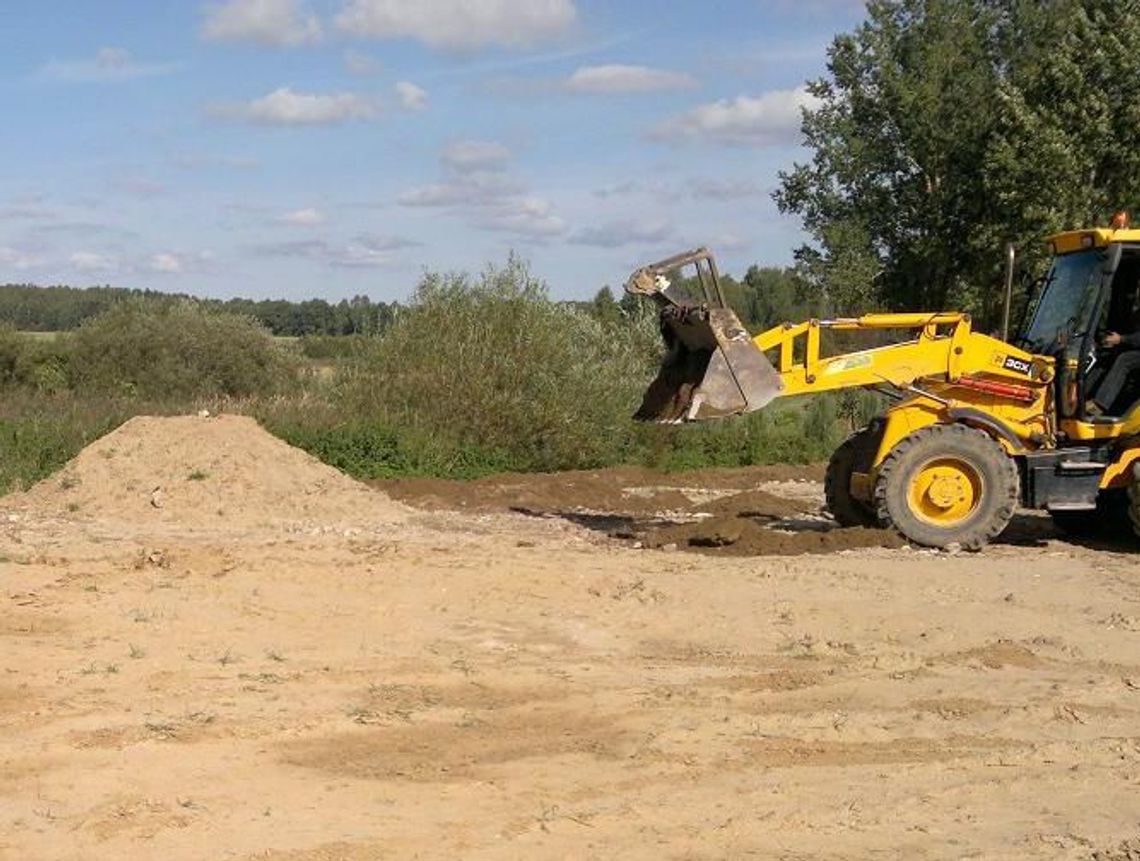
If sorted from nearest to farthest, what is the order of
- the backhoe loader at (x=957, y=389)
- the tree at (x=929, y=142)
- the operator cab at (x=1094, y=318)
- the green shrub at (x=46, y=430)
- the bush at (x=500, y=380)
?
1. the backhoe loader at (x=957, y=389)
2. the operator cab at (x=1094, y=318)
3. the green shrub at (x=46, y=430)
4. the bush at (x=500, y=380)
5. the tree at (x=929, y=142)

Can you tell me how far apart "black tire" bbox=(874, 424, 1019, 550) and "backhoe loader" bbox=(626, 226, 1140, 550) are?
12mm

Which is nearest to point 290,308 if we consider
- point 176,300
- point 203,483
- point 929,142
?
point 176,300

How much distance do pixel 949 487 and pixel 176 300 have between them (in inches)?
1024

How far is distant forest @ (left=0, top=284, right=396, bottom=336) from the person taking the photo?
25.6m

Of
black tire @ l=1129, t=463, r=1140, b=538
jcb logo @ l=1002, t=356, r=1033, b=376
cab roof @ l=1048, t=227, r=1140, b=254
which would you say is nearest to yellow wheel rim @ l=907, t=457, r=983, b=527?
jcb logo @ l=1002, t=356, r=1033, b=376

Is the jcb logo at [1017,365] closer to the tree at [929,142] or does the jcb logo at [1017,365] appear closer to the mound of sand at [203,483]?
the mound of sand at [203,483]

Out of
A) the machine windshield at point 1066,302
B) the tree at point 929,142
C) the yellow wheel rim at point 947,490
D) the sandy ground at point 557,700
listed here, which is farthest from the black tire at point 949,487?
the tree at point 929,142

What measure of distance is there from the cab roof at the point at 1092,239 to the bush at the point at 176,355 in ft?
61.9

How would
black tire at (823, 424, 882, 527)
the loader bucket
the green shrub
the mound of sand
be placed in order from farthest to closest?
the green shrub → the mound of sand → black tire at (823, 424, 882, 527) → the loader bucket

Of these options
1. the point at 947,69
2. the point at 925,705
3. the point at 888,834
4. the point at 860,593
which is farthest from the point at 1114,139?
the point at 888,834

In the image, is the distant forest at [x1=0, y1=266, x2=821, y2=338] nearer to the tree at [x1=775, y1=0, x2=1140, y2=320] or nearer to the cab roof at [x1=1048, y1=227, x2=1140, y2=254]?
the tree at [x1=775, y1=0, x2=1140, y2=320]

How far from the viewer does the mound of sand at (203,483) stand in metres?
16.8

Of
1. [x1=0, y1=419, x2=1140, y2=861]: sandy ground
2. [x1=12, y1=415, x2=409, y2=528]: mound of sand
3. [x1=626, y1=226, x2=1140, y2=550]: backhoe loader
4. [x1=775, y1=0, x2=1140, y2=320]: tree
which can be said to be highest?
[x1=775, y1=0, x2=1140, y2=320]: tree

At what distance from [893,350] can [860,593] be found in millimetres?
3196
